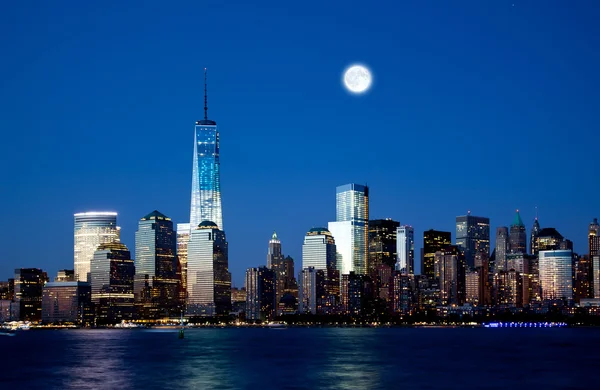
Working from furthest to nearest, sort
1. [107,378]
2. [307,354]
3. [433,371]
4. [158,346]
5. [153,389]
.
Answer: [158,346], [307,354], [433,371], [107,378], [153,389]

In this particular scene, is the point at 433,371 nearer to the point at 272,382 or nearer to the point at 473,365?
the point at 473,365

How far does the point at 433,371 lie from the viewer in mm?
116562

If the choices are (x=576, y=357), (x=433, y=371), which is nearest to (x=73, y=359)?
(x=433, y=371)

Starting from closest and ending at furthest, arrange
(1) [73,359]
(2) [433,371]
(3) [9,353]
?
(2) [433,371] < (1) [73,359] < (3) [9,353]

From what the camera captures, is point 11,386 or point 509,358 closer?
point 11,386

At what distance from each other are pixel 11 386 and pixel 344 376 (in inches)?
1404

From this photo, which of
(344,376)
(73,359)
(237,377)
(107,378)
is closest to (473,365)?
(344,376)

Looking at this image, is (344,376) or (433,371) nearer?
(344,376)

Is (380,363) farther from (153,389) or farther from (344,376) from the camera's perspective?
(153,389)

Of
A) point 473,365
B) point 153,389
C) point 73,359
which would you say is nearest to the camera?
point 153,389

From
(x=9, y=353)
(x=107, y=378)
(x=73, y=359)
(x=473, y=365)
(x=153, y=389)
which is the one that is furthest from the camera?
(x=9, y=353)

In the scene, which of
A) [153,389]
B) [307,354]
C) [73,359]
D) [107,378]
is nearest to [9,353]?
[73,359]

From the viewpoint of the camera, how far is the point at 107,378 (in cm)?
10819

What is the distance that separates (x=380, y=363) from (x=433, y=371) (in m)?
14.8
